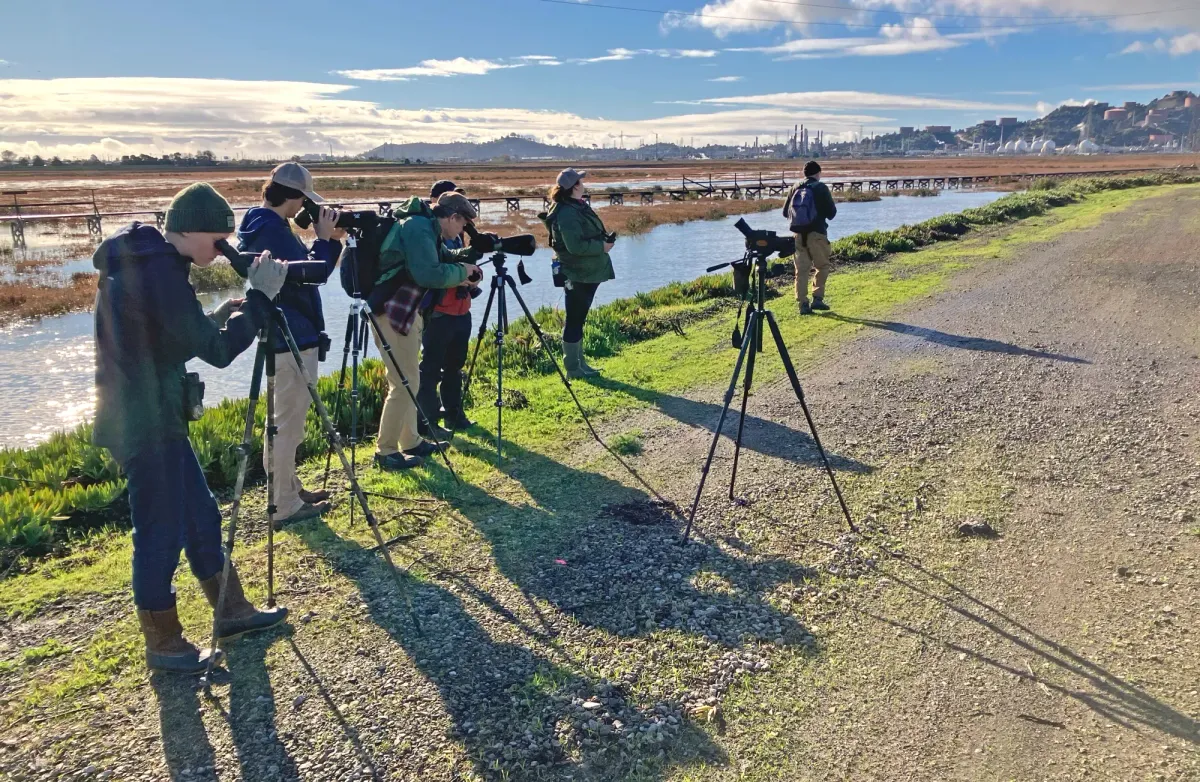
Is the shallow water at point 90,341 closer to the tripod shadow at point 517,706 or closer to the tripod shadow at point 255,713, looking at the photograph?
the tripod shadow at point 255,713

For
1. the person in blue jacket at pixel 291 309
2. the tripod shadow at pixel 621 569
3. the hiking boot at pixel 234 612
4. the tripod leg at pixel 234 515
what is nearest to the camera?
the tripod leg at pixel 234 515

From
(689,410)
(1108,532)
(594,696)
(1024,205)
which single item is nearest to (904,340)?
(689,410)

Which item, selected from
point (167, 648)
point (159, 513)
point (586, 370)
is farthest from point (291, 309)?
point (586, 370)

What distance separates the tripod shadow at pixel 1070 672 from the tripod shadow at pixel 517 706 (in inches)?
53.9

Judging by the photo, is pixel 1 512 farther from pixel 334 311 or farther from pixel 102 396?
pixel 334 311

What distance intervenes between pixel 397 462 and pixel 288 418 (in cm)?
113

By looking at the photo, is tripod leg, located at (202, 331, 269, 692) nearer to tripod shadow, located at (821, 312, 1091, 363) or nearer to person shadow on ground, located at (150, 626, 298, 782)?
person shadow on ground, located at (150, 626, 298, 782)

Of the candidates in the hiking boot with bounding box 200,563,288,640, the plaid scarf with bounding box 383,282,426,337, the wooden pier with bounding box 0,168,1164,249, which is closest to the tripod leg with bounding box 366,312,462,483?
the plaid scarf with bounding box 383,282,426,337

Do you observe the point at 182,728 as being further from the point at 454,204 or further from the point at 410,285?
the point at 454,204

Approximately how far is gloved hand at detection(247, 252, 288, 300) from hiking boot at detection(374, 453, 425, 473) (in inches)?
95.1

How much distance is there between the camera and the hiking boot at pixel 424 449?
5715mm

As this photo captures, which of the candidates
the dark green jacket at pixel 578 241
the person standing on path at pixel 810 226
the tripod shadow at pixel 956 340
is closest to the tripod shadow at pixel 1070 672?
the dark green jacket at pixel 578 241

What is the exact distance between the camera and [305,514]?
473 cm

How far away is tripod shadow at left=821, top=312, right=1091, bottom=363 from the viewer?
809cm
